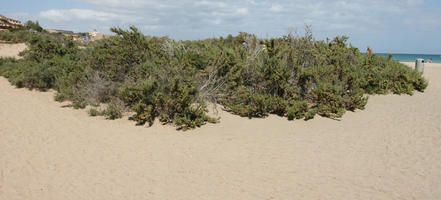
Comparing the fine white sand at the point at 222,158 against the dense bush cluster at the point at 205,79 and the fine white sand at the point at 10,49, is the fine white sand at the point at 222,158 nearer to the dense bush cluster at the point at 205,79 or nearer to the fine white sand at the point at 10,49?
the dense bush cluster at the point at 205,79

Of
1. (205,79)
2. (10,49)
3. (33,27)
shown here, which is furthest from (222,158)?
(33,27)

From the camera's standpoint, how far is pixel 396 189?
481cm

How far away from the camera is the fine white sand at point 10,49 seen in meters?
20.2

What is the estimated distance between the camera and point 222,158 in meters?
6.04

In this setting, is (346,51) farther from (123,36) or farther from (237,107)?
(123,36)

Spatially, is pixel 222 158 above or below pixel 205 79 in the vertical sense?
below

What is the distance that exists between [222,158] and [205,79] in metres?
Result: 4.34

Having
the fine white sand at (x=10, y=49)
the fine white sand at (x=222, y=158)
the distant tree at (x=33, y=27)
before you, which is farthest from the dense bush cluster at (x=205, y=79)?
the distant tree at (x=33, y=27)

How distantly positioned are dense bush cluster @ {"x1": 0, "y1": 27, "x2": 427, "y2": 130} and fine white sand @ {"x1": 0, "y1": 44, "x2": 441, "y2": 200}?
1.75 ft

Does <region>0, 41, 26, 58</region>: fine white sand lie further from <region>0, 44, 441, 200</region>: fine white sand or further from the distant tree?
<region>0, 44, 441, 200</region>: fine white sand

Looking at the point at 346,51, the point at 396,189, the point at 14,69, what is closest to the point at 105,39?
the point at 14,69

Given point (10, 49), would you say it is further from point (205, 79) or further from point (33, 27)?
point (205, 79)

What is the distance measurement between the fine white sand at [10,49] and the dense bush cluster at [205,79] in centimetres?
972

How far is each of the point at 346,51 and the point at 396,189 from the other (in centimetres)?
860
